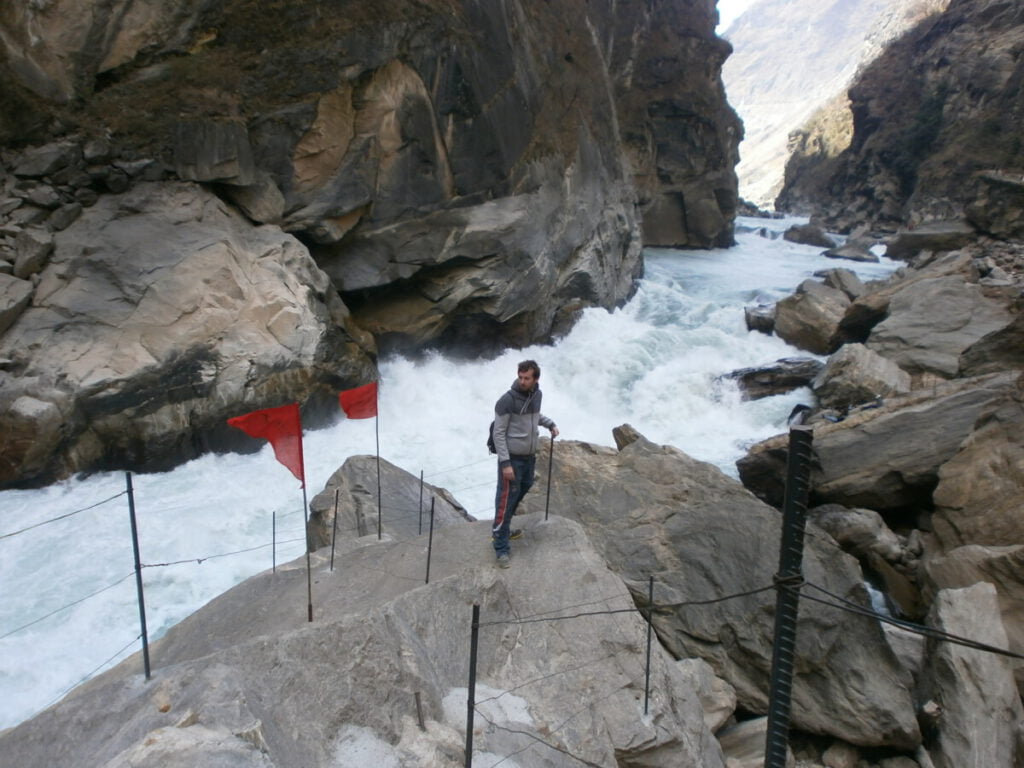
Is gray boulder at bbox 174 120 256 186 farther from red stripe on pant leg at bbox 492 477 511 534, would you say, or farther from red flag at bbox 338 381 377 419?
red stripe on pant leg at bbox 492 477 511 534

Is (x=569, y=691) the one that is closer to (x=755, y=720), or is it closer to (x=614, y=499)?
(x=755, y=720)

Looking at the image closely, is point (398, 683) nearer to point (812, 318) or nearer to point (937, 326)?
point (937, 326)

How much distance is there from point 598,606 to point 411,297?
40.2 ft

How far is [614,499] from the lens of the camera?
7.85 m

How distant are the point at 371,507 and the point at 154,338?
18.2 ft

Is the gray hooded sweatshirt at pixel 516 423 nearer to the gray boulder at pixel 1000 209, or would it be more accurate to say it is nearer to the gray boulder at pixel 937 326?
the gray boulder at pixel 937 326

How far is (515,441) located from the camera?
5.24 meters

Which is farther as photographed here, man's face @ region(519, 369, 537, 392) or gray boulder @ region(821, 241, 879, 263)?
gray boulder @ region(821, 241, 879, 263)

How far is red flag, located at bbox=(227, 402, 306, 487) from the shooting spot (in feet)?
15.1

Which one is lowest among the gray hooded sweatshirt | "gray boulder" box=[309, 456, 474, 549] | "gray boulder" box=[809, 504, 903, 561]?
"gray boulder" box=[809, 504, 903, 561]

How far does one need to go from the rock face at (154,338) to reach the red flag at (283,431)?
22.2 feet

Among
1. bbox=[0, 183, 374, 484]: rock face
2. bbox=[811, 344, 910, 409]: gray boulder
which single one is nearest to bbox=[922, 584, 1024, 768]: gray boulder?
bbox=[811, 344, 910, 409]: gray boulder

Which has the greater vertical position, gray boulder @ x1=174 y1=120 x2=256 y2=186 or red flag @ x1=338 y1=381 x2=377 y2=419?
gray boulder @ x1=174 y1=120 x2=256 y2=186

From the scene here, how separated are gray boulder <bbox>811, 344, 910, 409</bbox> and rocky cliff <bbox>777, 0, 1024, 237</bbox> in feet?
53.6
